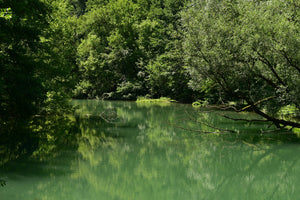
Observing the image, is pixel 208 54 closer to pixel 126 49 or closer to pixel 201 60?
pixel 201 60

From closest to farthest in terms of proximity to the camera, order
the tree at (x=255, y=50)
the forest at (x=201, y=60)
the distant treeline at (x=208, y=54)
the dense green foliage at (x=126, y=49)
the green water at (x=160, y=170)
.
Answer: the green water at (x=160, y=170)
the forest at (x=201, y=60)
the distant treeline at (x=208, y=54)
the tree at (x=255, y=50)
the dense green foliage at (x=126, y=49)

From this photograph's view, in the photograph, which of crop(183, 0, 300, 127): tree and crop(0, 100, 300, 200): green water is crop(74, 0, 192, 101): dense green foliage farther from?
crop(0, 100, 300, 200): green water

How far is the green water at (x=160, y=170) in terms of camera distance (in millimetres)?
6934

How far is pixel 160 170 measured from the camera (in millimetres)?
8742

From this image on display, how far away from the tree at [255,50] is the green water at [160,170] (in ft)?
7.51

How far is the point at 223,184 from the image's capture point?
778 centimetres

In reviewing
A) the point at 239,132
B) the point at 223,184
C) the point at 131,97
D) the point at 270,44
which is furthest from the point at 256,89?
the point at 131,97

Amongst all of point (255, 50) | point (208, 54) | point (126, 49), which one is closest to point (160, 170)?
point (255, 50)

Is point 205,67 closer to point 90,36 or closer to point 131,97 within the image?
point 131,97

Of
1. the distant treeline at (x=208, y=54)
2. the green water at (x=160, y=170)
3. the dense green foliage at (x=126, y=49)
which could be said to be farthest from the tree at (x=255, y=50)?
the dense green foliage at (x=126, y=49)

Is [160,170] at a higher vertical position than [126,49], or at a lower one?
lower

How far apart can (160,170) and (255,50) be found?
7.23m

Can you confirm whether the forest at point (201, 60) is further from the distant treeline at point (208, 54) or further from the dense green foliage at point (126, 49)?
the dense green foliage at point (126, 49)

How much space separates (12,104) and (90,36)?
35.9 meters
